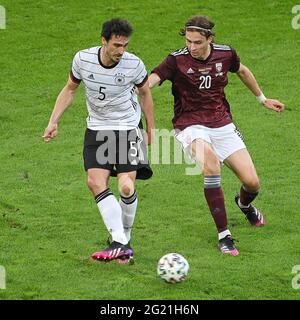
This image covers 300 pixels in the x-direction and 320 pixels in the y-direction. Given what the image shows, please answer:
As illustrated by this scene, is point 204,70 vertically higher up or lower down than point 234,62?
lower down

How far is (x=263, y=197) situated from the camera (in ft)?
42.2

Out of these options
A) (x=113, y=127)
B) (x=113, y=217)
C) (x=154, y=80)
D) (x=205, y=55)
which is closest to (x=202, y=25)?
(x=205, y=55)

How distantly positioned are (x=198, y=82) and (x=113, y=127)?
1264 mm

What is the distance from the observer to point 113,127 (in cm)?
1070

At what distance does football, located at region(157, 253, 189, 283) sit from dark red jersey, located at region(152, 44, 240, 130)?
84.5 inches

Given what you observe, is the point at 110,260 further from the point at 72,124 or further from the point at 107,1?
the point at 107,1

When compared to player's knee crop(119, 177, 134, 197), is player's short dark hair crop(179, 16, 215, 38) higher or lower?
higher

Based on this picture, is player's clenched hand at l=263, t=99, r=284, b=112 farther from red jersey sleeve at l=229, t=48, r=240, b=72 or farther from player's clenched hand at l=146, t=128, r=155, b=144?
player's clenched hand at l=146, t=128, r=155, b=144

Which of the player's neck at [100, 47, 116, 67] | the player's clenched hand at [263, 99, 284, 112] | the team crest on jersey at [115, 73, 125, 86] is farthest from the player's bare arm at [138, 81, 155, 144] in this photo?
the player's clenched hand at [263, 99, 284, 112]

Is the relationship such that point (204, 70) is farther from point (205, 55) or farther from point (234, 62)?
point (234, 62)

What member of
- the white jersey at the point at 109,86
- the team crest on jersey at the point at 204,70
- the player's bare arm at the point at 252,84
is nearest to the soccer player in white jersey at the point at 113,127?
the white jersey at the point at 109,86

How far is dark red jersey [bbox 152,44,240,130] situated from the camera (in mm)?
11383

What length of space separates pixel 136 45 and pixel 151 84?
8.44 metres

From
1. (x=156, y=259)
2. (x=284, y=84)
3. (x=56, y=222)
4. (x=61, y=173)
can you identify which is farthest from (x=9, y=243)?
(x=284, y=84)
